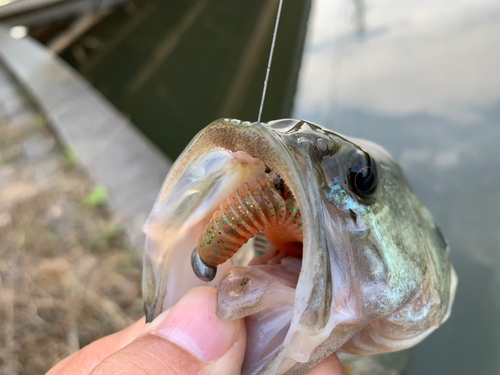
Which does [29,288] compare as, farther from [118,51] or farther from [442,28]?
[442,28]

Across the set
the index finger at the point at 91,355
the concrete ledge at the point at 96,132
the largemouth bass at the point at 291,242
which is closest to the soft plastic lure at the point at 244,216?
the largemouth bass at the point at 291,242

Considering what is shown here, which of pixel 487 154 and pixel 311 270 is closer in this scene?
pixel 311 270

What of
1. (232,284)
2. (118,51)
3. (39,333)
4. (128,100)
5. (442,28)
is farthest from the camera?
(118,51)

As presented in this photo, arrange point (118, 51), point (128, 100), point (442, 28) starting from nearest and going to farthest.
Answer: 1. point (442, 28)
2. point (128, 100)
3. point (118, 51)

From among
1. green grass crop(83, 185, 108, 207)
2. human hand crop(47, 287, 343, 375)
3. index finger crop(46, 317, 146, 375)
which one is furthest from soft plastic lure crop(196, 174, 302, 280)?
green grass crop(83, 185, 108, 207)

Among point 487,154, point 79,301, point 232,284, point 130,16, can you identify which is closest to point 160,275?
point 232,284

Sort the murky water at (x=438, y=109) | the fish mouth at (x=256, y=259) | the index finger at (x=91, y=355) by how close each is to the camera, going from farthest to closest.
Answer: the murky water at (x=438, y=109) → the index finger at (x=91, y=355) → the fish mouth at (x=256, y=259)

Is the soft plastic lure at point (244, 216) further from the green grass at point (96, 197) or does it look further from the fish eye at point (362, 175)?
the green grass at point (96, 197)
